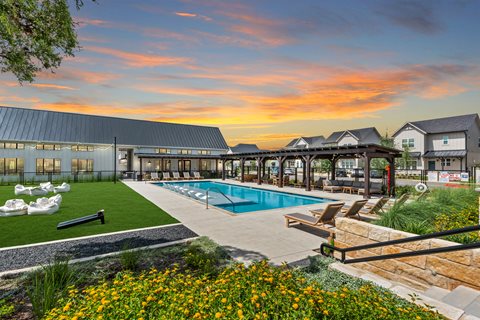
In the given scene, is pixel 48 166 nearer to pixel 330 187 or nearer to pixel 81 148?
pixel 81 148

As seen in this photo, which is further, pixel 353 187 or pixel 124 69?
pixel 353 187

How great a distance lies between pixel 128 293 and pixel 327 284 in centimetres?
305

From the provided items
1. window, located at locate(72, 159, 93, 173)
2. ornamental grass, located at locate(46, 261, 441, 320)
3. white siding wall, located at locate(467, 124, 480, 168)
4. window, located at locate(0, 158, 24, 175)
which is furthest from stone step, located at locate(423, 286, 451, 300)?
white siding wall, located at locate(467, 124, 480, 168)

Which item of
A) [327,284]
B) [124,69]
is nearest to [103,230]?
[327,284]

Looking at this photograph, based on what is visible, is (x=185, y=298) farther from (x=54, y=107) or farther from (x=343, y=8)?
(x=54, y=107)

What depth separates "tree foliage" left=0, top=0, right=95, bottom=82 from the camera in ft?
17.8

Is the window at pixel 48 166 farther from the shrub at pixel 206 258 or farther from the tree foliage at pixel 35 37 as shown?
the shrub at pixel 206 258

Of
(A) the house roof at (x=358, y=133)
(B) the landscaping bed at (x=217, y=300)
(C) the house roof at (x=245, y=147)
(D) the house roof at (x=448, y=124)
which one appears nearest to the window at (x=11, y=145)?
(B) the landscaping bed at (x=217, y=300)

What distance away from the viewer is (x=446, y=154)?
110ft

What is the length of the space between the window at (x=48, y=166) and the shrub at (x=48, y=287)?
2899cm

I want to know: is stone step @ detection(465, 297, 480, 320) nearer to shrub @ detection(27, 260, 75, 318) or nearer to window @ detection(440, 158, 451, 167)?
shrub @ detection(27, 260, 75, 318)

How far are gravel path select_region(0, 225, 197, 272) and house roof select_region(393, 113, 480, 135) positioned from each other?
42.1 metres

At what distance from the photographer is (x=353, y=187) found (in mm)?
17812

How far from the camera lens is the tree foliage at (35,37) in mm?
5422
